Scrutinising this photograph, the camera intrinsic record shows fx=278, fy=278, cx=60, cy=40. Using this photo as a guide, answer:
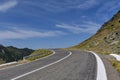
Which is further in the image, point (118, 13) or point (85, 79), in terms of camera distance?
point (118, 13)

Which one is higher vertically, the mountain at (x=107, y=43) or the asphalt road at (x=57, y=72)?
the mountain at (x=107, y=43)

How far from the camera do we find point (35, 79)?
1245cm

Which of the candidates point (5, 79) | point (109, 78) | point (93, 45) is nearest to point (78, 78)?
point (109, 78)

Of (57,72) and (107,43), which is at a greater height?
(107,43)

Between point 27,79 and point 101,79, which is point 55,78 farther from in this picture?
point 101,79

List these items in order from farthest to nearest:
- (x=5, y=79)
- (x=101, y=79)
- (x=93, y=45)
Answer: (x=93, y=45), (x=5, y=79), (x=101, y=79)

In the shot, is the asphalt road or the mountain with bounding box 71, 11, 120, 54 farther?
the mountain with bounding box 71, 11, 120, 54

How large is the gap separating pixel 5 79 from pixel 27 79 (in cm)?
112

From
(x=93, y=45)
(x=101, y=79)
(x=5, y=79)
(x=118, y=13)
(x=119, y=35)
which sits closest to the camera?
(x=101, y=79)

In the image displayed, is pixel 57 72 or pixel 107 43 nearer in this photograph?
A: pixel 57 72

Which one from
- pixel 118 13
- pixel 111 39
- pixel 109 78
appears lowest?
pixel 109 78

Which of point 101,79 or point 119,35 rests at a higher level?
point 119,35

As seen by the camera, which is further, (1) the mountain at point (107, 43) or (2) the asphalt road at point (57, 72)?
(1) the mountain at point (107, 43)

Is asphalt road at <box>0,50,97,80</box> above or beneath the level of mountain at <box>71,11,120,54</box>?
beneath
